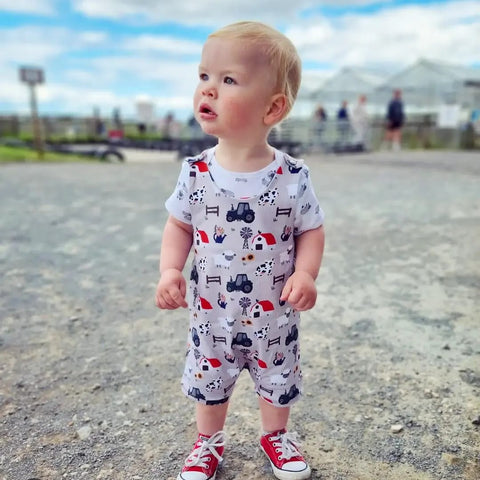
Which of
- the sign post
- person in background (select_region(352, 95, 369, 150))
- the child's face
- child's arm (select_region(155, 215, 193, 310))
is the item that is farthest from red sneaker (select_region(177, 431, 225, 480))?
person in background (select_region(352, 95, 369, 150))

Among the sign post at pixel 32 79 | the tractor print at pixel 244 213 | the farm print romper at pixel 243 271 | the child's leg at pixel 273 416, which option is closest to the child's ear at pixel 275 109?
the farm print romper at pixel 243 271

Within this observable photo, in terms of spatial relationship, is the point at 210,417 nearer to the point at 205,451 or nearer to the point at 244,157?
the point at 205,451

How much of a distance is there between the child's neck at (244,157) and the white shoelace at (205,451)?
2.72ft

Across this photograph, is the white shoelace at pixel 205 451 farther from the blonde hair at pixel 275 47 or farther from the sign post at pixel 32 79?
the sign post at pixel 32 79

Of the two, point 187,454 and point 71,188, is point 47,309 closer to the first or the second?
point 187,454

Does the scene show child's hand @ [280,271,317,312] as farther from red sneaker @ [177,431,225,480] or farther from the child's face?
red sneaker @ [177,431,225,480]

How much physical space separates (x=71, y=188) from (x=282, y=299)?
6366 millimetres

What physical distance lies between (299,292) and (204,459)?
0.62 meters

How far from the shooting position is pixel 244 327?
150 centimetres

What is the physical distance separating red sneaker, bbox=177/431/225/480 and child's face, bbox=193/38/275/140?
3.06 feet

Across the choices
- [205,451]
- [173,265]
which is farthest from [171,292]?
[205,451]

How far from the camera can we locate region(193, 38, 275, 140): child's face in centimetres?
134

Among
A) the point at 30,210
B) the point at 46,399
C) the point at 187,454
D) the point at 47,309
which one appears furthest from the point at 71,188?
the point at 187,454

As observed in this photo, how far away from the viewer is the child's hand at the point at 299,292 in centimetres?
140
